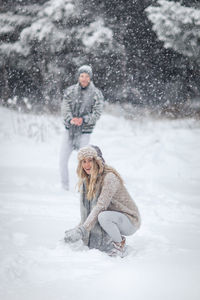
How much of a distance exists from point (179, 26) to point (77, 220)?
6.01 meters

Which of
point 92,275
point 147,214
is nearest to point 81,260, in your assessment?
point 92,275

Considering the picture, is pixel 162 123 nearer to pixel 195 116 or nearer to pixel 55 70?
pixel 195 116

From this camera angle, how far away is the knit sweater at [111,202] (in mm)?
2830

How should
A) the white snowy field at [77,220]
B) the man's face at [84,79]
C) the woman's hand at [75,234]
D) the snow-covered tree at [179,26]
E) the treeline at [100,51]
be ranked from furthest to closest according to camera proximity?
the treeline at [100,51] < the snow-covered tree at [179,26] < the man's face at [84,79] < the woman's hand at [75,234] < the white snowy field at [77,220]

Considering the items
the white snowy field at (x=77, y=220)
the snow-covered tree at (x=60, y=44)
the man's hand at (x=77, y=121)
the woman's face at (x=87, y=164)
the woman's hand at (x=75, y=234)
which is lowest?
the white snowy field at (x=77, y=220)

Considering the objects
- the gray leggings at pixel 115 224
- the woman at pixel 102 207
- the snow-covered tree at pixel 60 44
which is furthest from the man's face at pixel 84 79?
the snow-covered tree at pixel 60 44

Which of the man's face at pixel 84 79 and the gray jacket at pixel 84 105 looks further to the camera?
the gray jacket at pixel 84 105

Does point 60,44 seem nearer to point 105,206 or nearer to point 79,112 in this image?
point 79,112

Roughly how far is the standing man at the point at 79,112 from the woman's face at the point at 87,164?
1.97 meters

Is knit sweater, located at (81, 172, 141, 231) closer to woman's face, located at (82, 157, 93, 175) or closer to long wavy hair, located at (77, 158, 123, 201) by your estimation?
long wavy hair, located at (77, 158, 123, 201)

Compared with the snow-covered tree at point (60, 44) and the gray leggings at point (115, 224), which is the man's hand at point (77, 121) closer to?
the gray leggings at point (115, 224)

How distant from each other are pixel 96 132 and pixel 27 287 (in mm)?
Answer: 6891

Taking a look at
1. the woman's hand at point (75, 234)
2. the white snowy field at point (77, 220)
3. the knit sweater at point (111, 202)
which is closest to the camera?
Answer: the white snowy field at point (77, 220)

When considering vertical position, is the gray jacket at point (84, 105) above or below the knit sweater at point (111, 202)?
above
